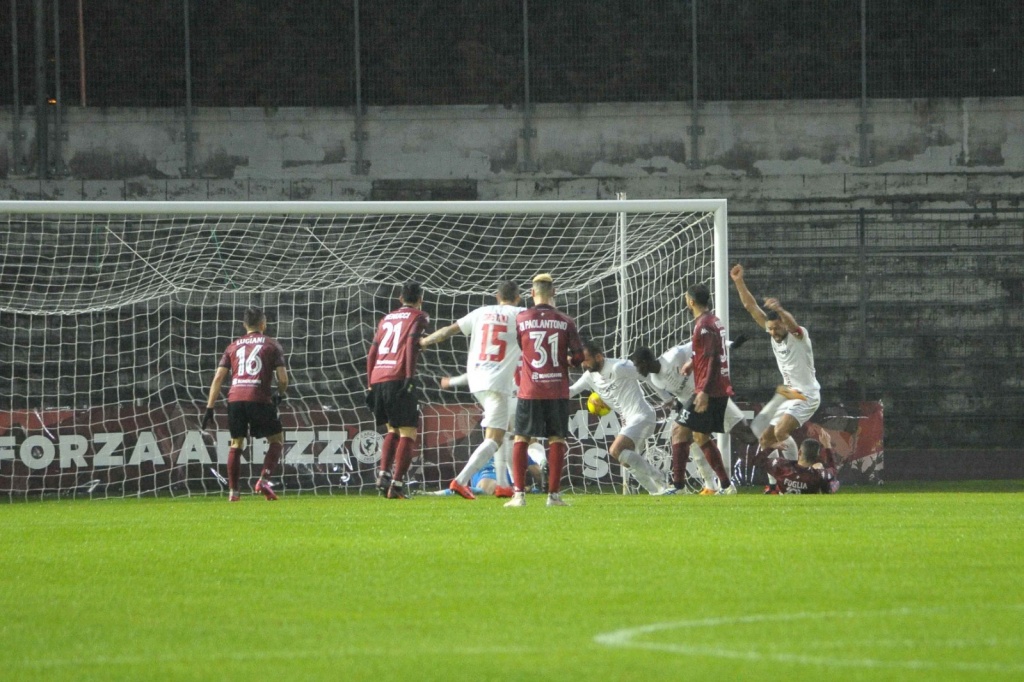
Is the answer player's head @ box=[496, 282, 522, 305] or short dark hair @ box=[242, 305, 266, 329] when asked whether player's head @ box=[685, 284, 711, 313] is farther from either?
short dark hair @ box=[242, 305, 266, 329]

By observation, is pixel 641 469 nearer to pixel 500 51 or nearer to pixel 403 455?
pixel 403 455

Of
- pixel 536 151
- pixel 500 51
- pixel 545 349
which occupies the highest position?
pixel 500 51

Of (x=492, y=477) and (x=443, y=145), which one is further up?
(x=443, y=145)

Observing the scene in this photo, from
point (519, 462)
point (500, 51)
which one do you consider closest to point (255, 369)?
point (519, 462)

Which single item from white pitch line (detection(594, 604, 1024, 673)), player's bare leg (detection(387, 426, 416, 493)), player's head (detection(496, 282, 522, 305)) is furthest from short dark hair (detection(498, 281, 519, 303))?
white pitch line (detection(594, 604, 1024, 673))

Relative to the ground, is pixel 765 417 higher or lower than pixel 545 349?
lower

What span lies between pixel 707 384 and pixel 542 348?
2556mm

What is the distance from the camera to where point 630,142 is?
71.2 feet

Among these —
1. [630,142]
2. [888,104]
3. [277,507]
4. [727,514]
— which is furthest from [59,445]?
[888,104]

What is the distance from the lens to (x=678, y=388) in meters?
13.0

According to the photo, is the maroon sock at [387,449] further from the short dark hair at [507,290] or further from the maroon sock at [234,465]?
the short dark hair at [507,290]

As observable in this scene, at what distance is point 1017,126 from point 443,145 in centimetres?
876

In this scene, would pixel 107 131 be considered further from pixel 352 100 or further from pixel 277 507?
pixel 277 507

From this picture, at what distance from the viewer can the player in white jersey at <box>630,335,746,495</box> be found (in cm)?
1259
